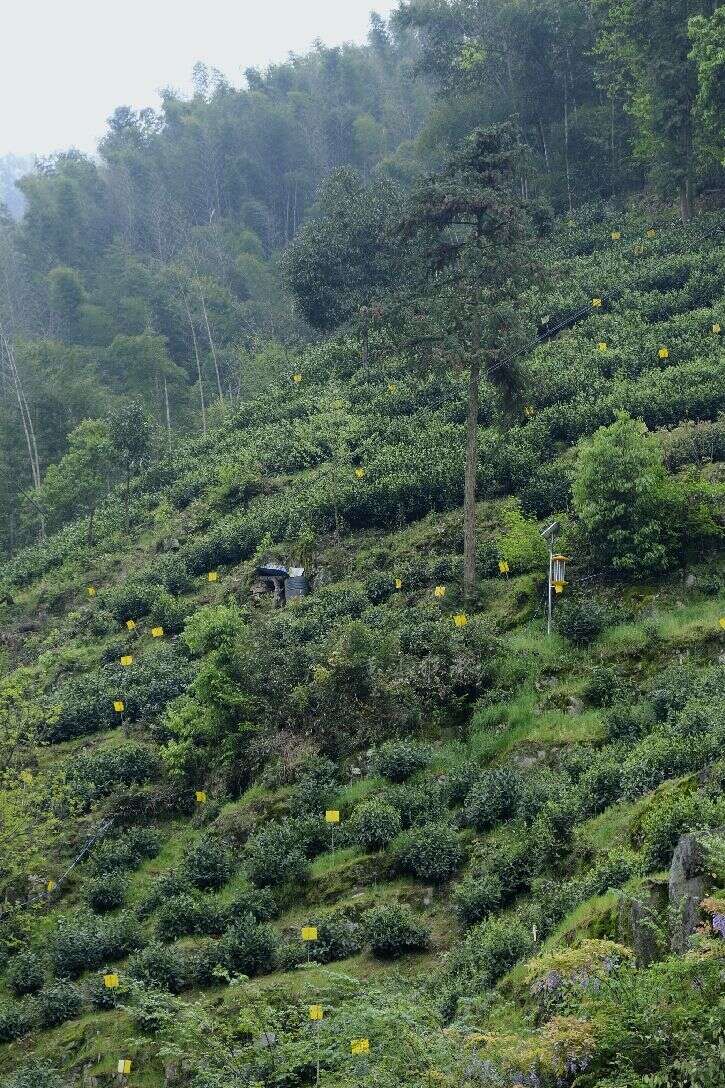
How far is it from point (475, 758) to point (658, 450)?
23.6 ft

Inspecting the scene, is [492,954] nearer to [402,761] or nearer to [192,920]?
[192,920]

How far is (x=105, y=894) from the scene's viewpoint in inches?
803

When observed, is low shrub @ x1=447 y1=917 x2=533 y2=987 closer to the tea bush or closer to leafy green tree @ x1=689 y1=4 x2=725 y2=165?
the tea bush

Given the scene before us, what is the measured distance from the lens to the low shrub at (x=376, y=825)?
61.0ft

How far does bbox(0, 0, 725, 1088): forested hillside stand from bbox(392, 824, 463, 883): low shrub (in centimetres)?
6

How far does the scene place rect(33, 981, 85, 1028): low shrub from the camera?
17.5 m

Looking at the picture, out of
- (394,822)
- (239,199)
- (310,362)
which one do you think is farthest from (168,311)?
(394,822)

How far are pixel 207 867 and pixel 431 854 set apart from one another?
412 centimetres

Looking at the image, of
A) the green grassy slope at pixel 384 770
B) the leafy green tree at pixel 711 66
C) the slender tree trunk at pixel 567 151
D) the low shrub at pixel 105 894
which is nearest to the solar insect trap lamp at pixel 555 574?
the green grassy slope at pixel 384 770

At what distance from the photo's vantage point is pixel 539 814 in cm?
1692

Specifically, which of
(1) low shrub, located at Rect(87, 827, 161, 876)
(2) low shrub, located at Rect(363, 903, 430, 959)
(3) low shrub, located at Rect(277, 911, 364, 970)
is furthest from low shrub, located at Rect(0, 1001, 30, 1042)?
(2) low shrub, located at Rect(363, 903, 430, 959)

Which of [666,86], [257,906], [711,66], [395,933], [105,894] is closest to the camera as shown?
[395,933]

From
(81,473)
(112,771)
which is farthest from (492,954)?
(81,473)

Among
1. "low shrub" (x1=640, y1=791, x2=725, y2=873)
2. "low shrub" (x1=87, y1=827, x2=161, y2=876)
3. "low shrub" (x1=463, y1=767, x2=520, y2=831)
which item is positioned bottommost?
"low shrub" (x1=87, y1=827, x2=161, y2=876)
